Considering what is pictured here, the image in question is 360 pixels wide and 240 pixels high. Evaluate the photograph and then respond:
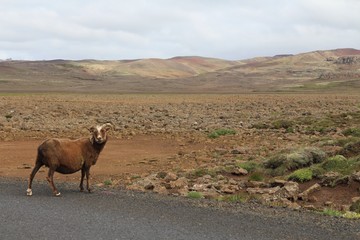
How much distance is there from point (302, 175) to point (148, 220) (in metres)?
6.40

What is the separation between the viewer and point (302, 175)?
49.0 feet

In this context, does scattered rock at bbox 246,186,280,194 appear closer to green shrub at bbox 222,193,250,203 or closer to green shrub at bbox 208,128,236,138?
green shrub at bbox 222,193,250,203

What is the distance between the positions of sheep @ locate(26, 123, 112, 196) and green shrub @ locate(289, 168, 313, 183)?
5491mm

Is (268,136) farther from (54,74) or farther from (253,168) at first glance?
(54,74)

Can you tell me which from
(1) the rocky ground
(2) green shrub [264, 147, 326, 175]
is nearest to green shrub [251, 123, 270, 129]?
(1) the rocky ground

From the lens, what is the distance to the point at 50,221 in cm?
972

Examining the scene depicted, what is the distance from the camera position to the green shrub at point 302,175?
586 inches

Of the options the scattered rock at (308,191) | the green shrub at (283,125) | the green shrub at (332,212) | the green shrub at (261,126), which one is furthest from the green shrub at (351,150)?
the green shrub at (261,126)

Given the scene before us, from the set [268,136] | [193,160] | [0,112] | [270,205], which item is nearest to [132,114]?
[0,112]

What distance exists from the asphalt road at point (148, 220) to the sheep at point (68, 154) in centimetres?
64

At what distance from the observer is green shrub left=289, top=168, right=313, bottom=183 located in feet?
48.8

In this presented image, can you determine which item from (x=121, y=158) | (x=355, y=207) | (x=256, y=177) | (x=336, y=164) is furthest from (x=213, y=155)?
(x=355, y=207)

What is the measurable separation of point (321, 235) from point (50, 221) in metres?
4.84

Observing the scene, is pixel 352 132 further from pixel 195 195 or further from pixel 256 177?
pixel 195 195
